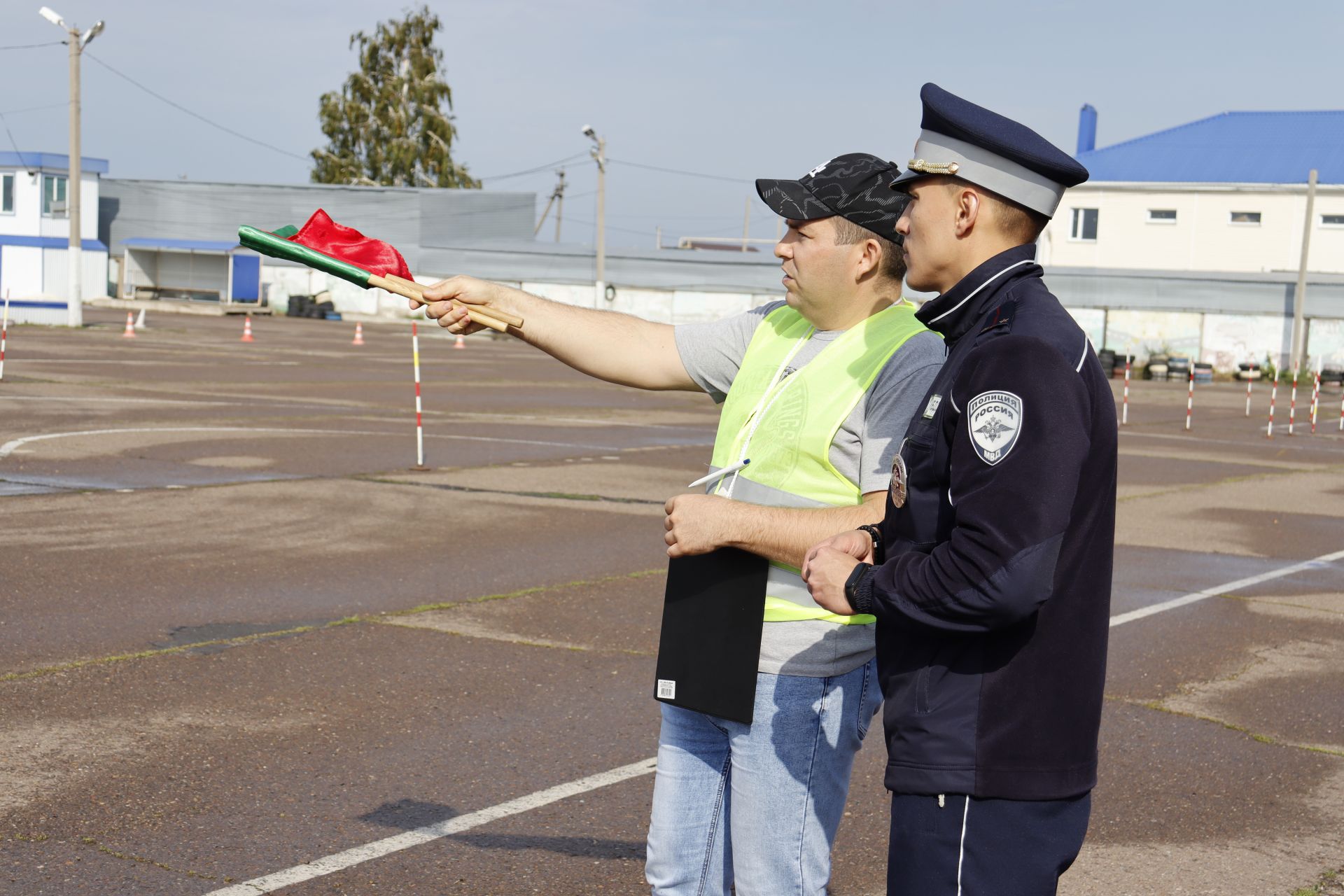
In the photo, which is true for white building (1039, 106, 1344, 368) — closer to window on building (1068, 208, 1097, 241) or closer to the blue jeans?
window on building (1068, 208, 1097, 241)

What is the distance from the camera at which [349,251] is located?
10.7 ft

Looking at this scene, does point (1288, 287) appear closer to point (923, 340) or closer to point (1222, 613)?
point (1222, 613)

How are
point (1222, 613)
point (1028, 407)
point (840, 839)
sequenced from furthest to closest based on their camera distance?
point (1222, 613) < point (840, 839) < point (1028, 407)

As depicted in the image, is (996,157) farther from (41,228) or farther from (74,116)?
(41,228)

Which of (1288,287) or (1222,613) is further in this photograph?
(1288,287)

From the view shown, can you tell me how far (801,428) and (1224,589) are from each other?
788cm

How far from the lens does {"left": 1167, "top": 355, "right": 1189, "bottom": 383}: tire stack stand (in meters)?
47.4

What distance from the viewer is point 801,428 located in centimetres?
304

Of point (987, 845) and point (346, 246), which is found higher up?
point (346, 246)

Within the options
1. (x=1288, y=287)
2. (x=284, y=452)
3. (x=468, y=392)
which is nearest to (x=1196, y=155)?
(x=1288, y=287)

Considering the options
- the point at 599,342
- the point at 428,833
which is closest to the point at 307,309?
the point at 428,833

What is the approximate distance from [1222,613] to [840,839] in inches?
204

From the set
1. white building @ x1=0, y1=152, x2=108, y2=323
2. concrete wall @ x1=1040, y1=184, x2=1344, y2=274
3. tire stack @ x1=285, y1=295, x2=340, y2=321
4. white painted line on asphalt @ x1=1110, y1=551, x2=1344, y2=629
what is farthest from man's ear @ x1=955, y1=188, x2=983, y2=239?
tire stack @ x1=285, y1=295, x2=340, y2=321

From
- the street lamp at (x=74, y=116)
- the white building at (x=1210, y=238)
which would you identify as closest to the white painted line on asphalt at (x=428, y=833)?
the street lamp at (x=74, y=116)
